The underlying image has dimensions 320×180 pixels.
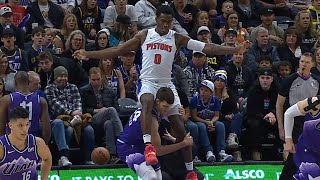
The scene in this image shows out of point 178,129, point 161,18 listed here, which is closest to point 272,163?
point 178,129

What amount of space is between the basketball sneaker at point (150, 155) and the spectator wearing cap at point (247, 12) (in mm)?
6261

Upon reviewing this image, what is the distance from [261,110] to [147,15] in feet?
10.8

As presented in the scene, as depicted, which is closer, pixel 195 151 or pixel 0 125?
pixel 0 125

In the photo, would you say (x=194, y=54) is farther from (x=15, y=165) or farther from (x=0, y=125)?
(x=15, y=165)

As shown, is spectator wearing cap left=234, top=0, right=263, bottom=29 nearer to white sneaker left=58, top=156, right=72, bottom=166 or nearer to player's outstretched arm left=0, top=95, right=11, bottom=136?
white sneaker left=58, top=156, right=72, bottom=166

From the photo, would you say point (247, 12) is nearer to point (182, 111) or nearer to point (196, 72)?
point (196, 72)

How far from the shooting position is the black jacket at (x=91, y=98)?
13594 mm

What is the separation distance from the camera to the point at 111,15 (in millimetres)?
15805

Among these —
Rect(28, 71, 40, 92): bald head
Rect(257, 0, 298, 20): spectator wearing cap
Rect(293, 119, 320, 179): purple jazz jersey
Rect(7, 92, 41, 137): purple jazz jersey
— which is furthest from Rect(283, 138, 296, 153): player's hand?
Rect(257, 0, 298, 20): spectator wearing cap

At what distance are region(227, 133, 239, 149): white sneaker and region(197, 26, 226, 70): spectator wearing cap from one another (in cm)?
162

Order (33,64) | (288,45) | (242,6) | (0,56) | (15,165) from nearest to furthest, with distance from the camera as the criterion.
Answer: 1. (15,165)
2. (0,56)
3. (33,64)
4. (288,45)
5. (242,6)

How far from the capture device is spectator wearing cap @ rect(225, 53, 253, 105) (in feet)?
48.0

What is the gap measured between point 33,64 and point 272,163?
4.11 m

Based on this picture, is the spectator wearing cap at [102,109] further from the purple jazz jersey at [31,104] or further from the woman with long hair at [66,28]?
the woman with long hair at [66,28]
